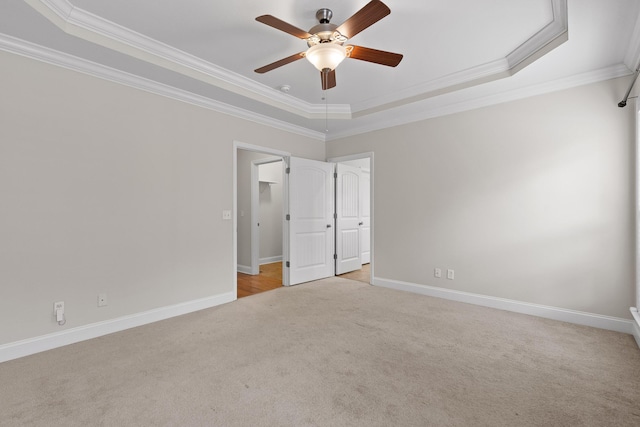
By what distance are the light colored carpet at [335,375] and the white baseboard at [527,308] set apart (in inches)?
5.3

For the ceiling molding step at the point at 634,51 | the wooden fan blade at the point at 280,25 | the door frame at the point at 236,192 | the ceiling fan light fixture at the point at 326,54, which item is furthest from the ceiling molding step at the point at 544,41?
the door frame at the point at 236,192

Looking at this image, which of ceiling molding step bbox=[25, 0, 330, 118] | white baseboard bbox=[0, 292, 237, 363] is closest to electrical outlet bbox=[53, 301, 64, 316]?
white baseboard bbox=[0, 292, 237, 363]

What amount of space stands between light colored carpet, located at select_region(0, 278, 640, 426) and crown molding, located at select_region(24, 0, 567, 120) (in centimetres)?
261

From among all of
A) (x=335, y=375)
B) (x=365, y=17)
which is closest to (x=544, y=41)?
(x=365, y=17)

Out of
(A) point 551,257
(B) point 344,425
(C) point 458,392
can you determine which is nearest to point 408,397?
(C) point 458,392

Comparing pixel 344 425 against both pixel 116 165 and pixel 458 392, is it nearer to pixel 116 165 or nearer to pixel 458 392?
pixel 458 392

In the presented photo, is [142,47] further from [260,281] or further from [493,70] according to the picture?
[260,281]

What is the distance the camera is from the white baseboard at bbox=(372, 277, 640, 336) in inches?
118

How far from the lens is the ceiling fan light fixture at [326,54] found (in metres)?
2.28

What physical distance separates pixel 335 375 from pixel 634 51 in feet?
12.0

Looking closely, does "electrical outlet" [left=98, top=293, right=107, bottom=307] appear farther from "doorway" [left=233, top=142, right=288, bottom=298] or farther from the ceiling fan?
the ceiling fan

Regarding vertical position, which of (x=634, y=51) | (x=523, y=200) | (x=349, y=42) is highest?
(x=349, y=42)

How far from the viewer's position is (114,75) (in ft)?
9.83

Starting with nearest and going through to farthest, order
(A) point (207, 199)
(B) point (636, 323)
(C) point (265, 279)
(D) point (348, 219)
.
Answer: (B) point (636, 323) → (A) point (207, 199) → (C) point (265, 279) → (D) point (348, 219)
